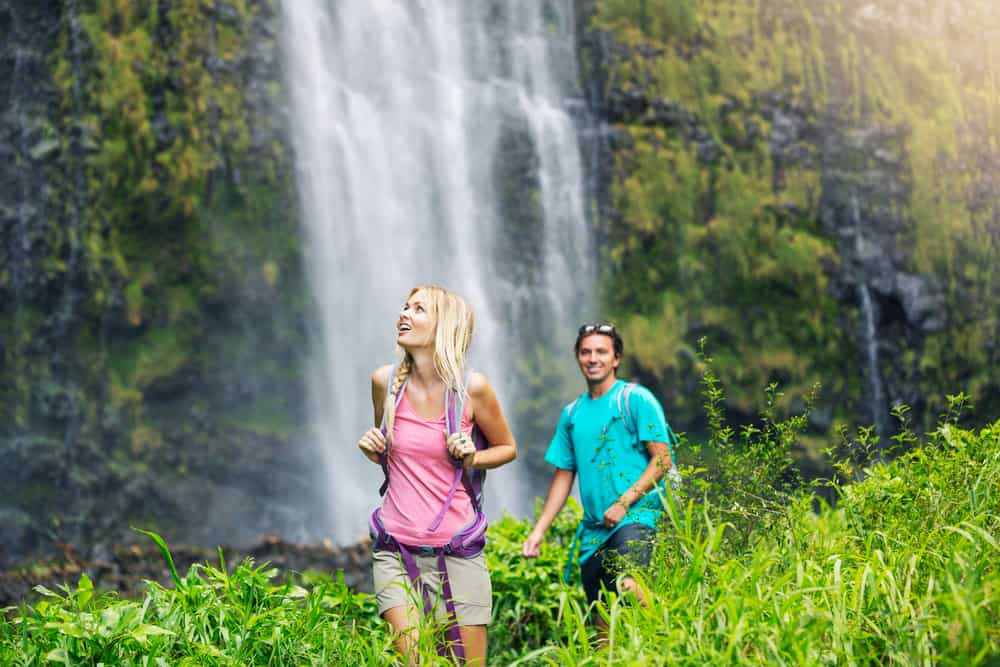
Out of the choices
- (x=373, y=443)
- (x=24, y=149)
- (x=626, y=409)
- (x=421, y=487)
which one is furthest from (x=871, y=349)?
(x=373, y=443)

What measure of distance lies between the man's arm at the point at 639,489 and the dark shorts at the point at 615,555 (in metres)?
0.06

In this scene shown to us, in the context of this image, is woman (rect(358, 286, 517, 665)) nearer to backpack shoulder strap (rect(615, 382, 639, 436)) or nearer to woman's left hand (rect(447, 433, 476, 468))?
woman's left hand (rect(447, 433, 476, 468))

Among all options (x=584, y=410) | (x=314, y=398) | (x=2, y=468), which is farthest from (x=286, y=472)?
(x=584, y=410)

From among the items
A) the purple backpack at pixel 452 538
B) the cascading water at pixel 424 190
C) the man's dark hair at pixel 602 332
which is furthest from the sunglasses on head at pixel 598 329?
the cascading water at pixel 424 190

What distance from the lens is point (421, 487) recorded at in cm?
346

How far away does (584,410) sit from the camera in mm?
4121

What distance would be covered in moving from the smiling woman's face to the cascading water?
1215 centimetres

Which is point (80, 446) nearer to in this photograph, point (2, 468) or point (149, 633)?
point (2, 468)

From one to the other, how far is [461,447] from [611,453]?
83 centimetres

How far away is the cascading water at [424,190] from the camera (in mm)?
15789

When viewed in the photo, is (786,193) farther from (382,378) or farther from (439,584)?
(439,584)

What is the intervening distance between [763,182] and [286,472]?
10.5 metres

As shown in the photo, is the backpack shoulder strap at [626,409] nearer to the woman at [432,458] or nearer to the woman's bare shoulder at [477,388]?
A: the woman at [432,458]

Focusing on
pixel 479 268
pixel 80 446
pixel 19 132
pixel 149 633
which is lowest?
pixel 80 446
